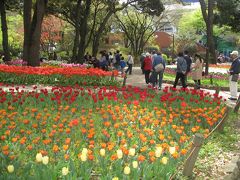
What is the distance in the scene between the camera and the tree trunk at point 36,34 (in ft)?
63.0

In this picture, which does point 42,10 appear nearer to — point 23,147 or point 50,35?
point 23,147

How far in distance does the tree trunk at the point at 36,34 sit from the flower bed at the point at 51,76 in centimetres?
342

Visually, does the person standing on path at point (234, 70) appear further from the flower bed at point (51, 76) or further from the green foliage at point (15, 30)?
the green foliage at point (15, 30)

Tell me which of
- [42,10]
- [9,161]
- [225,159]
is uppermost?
[42,10]

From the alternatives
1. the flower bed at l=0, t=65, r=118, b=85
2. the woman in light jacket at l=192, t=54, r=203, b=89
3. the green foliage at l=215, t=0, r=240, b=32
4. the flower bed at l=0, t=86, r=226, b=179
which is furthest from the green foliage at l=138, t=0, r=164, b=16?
the flower bed at l=0, t=86, r=226, b=179

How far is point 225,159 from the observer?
644cm

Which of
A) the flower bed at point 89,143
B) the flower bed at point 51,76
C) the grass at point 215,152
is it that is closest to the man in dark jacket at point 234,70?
the flower bed at point 89,143

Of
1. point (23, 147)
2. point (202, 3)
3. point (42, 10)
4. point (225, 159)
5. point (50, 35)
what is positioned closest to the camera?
point (23, 147)

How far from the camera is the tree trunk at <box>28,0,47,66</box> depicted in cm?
1920

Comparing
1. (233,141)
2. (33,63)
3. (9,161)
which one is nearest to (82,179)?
(9,161)

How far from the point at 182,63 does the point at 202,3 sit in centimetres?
1174

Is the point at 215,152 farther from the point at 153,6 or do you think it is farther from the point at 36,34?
the point at 153,6

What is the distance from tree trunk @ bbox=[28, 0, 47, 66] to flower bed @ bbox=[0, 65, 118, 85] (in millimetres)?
3421

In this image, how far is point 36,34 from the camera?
19.4 meters
